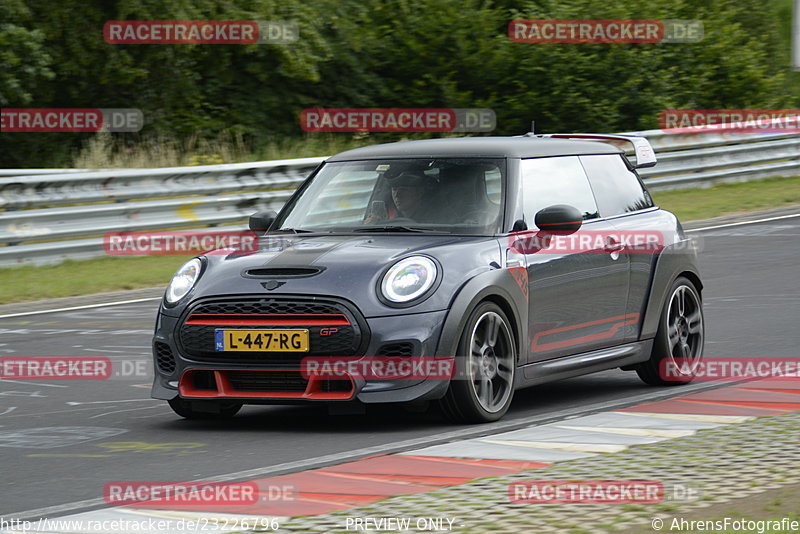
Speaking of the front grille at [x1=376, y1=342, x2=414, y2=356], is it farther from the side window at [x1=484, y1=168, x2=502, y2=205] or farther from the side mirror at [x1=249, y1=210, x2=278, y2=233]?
the side mirror at [x1=249, y1=210, x2=278, y2=233]

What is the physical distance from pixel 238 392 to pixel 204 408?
1.32 feet

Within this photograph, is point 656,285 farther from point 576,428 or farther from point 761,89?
point 761,89

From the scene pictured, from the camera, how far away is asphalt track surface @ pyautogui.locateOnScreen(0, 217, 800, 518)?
669 cm

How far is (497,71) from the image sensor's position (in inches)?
1264

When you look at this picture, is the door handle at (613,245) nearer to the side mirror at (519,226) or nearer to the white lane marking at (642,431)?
the side mirror at (519,226)

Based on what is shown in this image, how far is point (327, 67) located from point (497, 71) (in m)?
3.68

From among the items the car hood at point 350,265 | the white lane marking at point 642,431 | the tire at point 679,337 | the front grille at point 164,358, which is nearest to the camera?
the white lane marking at point 642,431

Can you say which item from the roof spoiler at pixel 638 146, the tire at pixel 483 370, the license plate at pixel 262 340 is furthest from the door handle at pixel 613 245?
the license plate at pixel 262 340

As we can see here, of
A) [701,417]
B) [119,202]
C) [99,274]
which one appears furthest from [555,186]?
[119,202]

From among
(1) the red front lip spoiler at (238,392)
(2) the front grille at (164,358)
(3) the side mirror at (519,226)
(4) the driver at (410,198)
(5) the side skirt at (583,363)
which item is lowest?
(5) the side skirt at (583,363)

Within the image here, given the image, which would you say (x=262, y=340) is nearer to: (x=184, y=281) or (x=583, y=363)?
(x=184, y=281)

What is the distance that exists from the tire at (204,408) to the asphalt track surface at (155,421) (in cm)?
7

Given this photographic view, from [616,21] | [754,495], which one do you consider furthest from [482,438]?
[616,21]

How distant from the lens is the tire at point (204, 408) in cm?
804
